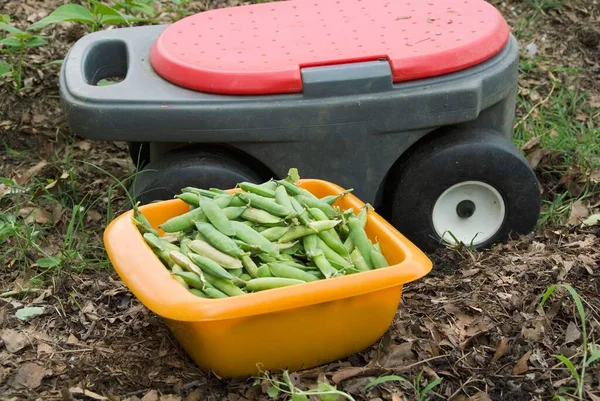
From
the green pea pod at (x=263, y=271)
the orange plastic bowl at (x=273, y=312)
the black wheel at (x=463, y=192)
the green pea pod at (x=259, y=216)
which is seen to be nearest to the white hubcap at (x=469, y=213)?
the black wheel at (x=463, y=192)

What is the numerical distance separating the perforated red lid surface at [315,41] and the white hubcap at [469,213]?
328 millimetres

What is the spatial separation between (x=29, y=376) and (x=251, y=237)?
0.52m

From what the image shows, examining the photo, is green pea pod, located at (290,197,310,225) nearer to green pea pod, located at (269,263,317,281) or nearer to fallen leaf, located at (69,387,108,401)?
green pea pod, located at (269,263,317,281)

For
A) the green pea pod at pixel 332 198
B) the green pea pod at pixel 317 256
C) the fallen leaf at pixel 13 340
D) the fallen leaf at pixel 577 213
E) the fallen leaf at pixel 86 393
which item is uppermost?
the green pea pod at pixel 317 256

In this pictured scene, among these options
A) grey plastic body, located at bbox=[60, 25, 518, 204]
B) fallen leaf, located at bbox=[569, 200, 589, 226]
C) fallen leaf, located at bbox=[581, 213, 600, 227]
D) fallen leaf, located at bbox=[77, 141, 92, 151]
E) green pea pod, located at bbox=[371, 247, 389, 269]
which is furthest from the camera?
fallen leaf, located at bbox=[77, 141, 92, 151]

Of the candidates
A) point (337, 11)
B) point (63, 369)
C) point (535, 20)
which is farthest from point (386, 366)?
point (535, 20)

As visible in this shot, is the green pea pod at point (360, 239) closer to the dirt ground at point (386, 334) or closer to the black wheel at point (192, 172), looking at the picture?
the dirt ground at point (386, 334)

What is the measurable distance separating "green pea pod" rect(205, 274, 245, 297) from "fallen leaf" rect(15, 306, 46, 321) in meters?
0.56

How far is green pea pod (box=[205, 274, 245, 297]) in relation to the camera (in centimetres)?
162

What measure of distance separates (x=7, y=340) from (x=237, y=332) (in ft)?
1.97

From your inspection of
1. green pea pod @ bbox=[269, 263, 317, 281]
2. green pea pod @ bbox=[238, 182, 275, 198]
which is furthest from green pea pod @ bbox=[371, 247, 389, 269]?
green pea pod @ bbox=[238, 182, 275, 198]

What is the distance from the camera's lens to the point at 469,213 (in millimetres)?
2285

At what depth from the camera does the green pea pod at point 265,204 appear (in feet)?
5.83

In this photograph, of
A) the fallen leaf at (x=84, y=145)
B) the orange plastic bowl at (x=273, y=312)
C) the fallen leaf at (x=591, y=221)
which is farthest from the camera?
the fallen leaf at (x=84, y=145)
